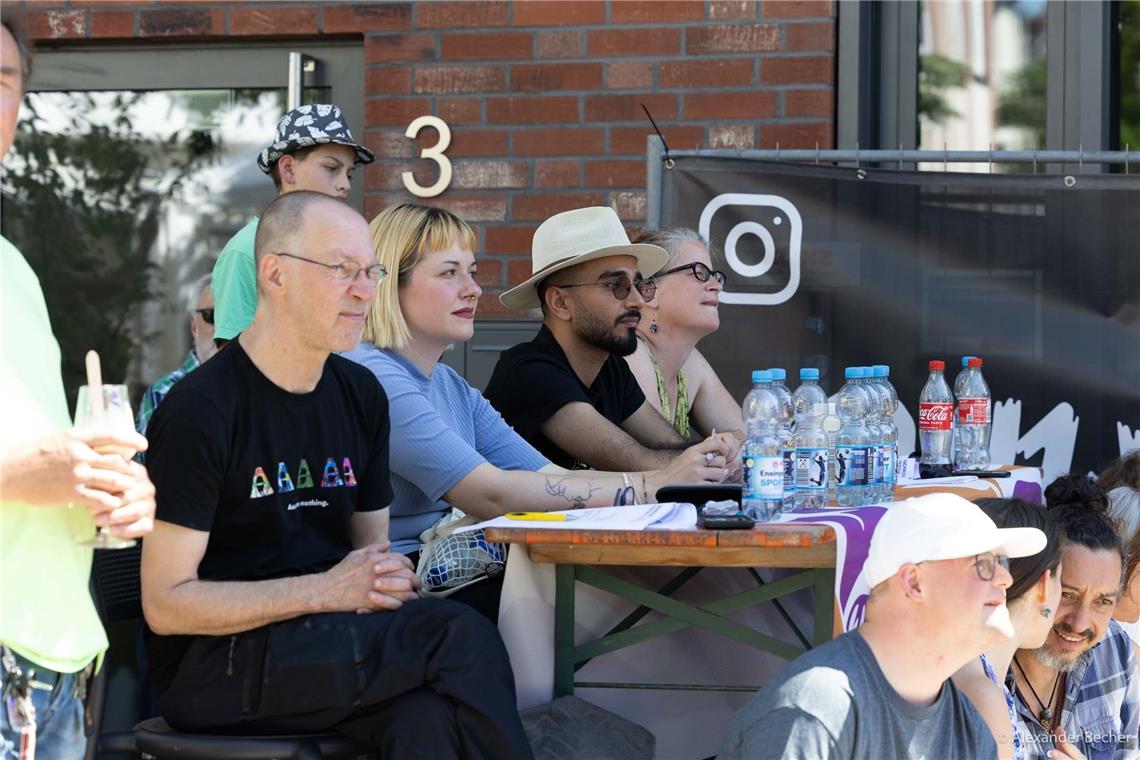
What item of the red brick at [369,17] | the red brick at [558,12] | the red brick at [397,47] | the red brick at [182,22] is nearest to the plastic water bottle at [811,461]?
the red brick at [558,12]

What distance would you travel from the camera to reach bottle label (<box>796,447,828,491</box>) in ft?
11.3

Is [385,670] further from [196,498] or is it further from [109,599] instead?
[109,599]

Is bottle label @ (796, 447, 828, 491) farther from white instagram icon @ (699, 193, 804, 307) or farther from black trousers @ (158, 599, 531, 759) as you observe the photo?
white instagram icon @ (699, 193, 804, 307)

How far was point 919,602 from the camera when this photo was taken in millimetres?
2439

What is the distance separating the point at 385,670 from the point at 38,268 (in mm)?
3830

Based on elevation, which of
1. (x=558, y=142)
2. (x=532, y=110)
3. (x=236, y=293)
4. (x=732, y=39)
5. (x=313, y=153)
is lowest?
(x=236, y=293)

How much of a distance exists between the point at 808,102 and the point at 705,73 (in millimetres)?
390

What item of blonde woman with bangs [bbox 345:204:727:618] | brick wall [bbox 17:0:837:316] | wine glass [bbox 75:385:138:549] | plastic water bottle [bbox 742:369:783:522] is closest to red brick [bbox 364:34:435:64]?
brick wall [bbox 17:0:837:316]

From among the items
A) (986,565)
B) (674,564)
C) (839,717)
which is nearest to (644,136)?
(674,564)

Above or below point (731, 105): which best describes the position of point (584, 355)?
below

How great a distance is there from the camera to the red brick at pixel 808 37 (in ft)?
17.1

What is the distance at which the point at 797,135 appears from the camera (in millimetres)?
5246

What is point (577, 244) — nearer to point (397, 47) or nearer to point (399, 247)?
point (399, 247)

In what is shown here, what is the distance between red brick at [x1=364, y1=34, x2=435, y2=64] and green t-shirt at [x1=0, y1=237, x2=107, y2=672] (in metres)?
3.41
